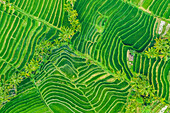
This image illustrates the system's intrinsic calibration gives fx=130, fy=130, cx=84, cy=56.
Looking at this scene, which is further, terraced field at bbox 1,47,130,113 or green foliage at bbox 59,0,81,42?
green foliage at bbox 59,0,81,42

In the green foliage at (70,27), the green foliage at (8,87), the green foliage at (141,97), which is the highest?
the green foliage at (70,27)

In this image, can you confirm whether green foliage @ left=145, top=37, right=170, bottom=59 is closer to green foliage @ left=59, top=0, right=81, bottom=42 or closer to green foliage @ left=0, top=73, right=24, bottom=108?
green foliage @ left=59, top=0, right=81, bottom=42

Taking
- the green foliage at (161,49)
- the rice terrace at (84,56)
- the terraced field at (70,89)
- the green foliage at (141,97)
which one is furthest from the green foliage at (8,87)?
the green foliage at (161,49)

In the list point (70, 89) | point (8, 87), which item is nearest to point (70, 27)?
point (70, 89)

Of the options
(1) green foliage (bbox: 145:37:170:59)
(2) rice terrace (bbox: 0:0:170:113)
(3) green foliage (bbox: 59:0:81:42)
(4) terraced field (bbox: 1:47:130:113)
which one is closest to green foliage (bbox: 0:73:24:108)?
(2) rice terrace (bbox: 0:0:170:113)

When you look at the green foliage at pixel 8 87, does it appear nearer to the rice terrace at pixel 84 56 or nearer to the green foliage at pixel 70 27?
the rice terrace at pixel 84 56

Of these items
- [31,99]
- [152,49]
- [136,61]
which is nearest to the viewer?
[152,49]

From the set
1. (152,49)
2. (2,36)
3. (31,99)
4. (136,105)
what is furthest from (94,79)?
(2,36)

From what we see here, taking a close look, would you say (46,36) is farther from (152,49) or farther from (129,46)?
(152,49)

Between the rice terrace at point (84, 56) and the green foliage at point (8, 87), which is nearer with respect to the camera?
the rice terrace at point (84, 56)
